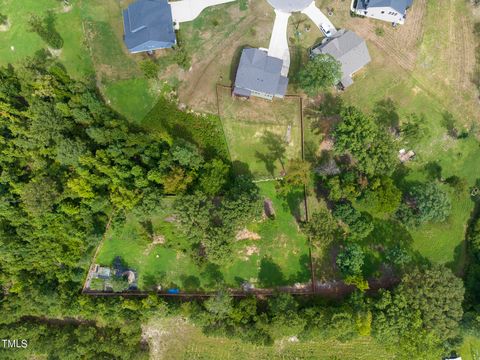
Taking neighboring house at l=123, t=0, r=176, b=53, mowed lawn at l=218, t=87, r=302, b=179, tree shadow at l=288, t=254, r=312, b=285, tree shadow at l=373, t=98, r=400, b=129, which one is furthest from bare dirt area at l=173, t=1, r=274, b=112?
tree shadow at l=288, t=254, r=312, b=285

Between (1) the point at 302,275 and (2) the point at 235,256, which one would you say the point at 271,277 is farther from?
(2) the point at 235,256

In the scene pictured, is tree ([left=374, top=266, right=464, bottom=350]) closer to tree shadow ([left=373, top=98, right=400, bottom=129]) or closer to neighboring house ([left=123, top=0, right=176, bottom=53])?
tree shadow ([left=373, top=98, right=400, bottom=129])

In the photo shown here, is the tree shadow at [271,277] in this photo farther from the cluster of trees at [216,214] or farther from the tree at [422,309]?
the tree at [422,309]

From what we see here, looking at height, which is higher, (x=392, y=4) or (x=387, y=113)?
(x=392, y=4)

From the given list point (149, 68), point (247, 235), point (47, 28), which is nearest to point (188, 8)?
point (149, 68)

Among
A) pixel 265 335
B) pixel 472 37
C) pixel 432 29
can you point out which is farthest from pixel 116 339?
pixel 472 37

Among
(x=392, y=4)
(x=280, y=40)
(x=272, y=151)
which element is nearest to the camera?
(x=392, y=4)
